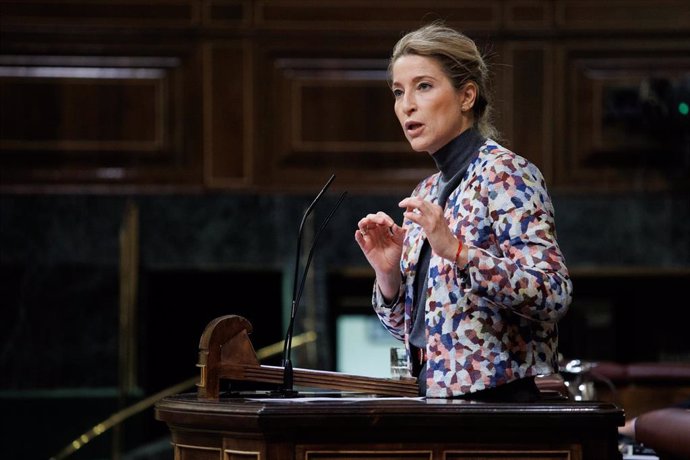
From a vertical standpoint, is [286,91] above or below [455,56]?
above

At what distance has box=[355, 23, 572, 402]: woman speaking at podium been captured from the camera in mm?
2086

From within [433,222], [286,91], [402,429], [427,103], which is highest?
[286,91]

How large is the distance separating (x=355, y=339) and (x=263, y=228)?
710mm

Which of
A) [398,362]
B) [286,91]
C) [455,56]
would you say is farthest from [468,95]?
[286,91]

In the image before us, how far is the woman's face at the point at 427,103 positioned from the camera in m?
2.37

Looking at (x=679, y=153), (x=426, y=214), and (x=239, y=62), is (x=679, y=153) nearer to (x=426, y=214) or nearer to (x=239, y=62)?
(x=239, y=62)

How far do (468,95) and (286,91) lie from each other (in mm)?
3562

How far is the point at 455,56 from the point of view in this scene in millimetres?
2383

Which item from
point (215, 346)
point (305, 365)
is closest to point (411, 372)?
point (215, 346)

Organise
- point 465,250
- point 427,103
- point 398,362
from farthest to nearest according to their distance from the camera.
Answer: point 398,362, point 427,103, point 465,250

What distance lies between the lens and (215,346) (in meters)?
2.12

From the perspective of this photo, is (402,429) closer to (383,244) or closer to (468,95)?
(383,244)

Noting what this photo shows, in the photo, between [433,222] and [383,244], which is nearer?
[433,222]

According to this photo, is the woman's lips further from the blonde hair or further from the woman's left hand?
the woman's left hand
